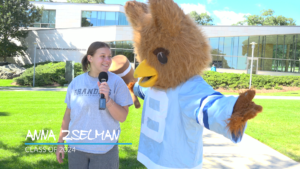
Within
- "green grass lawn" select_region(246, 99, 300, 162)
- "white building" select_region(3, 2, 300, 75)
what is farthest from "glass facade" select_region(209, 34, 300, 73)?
"green grass lawn" select_region(246, 99, 300, 162)

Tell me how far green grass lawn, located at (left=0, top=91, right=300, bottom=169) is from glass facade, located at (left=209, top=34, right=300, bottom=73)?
19.9 metres

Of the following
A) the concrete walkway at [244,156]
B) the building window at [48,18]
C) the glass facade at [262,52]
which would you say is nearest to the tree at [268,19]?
the glass facade at [262,52]

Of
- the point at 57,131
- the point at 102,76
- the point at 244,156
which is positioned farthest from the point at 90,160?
the point at 57,131

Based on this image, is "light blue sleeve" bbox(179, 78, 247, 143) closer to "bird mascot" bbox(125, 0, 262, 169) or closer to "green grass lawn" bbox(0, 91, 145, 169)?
"bird mascot" bbox(125, 0, 262, 169)

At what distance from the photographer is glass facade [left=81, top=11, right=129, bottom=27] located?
33562 millimetres

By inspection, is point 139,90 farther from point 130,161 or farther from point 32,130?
point 32,130

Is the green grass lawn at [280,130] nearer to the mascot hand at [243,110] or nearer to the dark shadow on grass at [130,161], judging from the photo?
the dark shadow on grass at [130,161]

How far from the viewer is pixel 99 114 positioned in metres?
2.24

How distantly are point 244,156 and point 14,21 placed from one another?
2917 cm

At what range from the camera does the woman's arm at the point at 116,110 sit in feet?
6.97

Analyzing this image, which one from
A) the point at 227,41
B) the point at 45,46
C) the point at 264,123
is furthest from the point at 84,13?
the point at 264,123

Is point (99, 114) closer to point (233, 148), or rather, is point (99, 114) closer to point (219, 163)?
point (219, 163)

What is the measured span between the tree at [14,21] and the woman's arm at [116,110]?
1138 inches

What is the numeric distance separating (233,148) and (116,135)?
3709 mm
